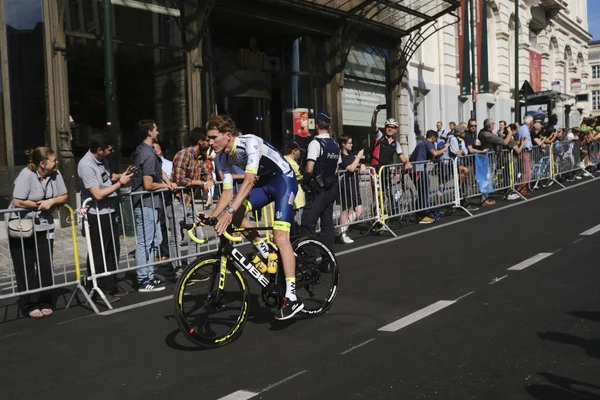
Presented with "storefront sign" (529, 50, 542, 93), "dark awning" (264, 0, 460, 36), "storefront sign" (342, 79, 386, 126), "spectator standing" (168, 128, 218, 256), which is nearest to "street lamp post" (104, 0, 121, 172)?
"spectator standing" (168, 128, 218, 256)

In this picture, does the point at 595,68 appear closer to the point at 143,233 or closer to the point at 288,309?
the point at 143,233

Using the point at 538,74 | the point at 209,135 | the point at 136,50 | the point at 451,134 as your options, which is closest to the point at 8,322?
the point at 209,135

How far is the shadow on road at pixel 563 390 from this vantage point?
3725 mm

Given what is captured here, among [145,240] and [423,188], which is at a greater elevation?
[423,188]

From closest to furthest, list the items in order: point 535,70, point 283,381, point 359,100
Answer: point 283,381, point 359,100, point 535,70

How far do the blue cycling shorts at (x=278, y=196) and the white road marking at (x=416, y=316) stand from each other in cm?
116

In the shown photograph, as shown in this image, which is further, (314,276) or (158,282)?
(158,282)

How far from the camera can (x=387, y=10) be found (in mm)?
20000

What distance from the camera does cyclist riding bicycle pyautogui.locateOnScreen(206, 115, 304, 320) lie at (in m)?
5.22

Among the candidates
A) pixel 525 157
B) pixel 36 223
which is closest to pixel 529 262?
pixel 36 223

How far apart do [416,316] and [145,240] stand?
11.2 feet

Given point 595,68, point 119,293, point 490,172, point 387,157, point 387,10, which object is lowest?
point 119,293

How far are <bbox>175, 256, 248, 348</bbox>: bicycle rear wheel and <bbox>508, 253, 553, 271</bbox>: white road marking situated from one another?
3.55 metres

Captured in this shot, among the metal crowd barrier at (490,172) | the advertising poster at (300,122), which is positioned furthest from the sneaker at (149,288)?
the advertising poster at (300,122)
